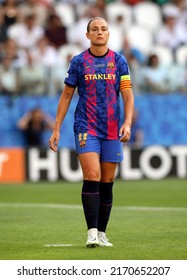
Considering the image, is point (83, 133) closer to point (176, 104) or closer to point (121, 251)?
point (121, 251)

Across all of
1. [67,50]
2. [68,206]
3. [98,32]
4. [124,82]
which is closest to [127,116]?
[124,82]

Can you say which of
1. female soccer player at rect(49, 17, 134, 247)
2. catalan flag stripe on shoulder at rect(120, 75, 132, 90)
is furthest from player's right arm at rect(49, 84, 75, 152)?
catalan flag stripe on shoulder at rect(120, 75, 132, 90)

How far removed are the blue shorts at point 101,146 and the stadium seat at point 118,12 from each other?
1551 centimetres

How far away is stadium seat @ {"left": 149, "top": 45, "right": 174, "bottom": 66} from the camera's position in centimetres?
2445

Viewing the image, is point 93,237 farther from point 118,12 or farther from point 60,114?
point 118,12

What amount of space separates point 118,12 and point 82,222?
1313 centimetres

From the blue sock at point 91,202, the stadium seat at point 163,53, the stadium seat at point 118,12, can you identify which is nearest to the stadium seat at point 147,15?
the stadium seat at point 118,12

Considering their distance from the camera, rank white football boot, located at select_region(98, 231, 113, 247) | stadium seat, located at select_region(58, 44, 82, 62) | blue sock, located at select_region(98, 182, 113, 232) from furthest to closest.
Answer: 1. stadium seat, located at select_region(58, 44, 82, 62)
2. blue sock, located at select_region(98, 182, 113, 232)
3. white football boot, located at select_region(98, 231, 113, 247)

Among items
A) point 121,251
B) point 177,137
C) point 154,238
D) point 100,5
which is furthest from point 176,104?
point 121,251

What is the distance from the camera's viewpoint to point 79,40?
2470cm

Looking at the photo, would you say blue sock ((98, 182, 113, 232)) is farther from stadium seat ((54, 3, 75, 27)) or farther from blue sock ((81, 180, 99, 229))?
stadium seat ((54, 3, 75, 27))

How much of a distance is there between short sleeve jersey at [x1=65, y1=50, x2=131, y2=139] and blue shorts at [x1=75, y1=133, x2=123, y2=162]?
54mm

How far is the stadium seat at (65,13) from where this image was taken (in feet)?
83.6

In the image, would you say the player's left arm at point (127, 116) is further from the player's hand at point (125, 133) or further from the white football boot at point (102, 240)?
the white football boot at point (102, 240)
